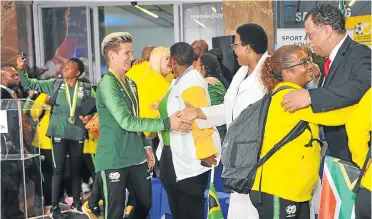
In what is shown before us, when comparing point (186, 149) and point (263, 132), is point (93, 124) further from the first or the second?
point (263, 132)

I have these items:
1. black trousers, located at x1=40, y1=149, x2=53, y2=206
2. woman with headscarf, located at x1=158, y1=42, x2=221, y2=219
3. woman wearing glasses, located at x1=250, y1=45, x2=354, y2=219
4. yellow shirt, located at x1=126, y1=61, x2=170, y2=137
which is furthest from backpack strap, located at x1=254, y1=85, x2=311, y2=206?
black trousers, located at x1=40, y1=149, x2=53, y2=206

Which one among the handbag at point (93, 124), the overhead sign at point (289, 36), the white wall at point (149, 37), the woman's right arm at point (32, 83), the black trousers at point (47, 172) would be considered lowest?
the black trousers at point (47, 172)

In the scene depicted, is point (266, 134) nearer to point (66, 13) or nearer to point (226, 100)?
point (226, 100)

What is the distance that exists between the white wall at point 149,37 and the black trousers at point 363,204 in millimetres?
7667

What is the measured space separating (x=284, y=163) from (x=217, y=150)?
98 centimetres

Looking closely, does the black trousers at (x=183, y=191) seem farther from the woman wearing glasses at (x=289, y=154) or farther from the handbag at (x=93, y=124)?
the handbag at (x=93, y=124)

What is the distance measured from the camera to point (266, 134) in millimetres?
2373

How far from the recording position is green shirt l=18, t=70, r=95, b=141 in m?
5.34

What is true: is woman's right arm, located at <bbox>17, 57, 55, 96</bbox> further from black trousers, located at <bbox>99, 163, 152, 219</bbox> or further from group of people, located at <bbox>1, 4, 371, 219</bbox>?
black trousers, located at <bbox>99, 163, 152, 219</bbox>

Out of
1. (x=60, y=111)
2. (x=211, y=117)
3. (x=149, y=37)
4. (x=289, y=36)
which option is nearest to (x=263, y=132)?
(x=211, y=117)

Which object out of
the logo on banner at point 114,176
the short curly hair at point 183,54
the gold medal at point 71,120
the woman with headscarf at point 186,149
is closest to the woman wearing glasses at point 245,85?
the woman with headscarf at point 186,149

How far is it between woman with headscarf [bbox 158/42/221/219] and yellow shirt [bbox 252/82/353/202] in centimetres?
89

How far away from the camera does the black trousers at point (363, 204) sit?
194 cm

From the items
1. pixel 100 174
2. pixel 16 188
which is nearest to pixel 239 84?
pixel 100 174
